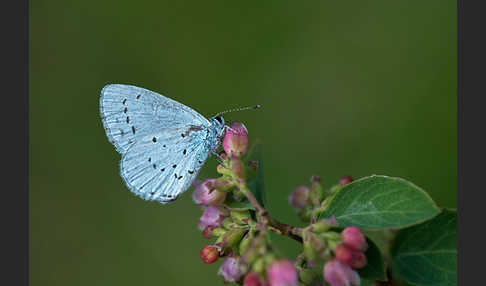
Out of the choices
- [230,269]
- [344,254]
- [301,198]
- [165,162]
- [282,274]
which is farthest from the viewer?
[165,162]

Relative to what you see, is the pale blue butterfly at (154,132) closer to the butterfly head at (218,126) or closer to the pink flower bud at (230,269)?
the butterfly head at (218,126)

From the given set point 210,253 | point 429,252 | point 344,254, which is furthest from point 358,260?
point 210,253

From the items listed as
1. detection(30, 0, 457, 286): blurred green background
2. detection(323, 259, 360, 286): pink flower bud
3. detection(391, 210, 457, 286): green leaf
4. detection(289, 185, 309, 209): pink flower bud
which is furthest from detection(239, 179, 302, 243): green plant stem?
detection(30, 0, 457, 286): blurred green background

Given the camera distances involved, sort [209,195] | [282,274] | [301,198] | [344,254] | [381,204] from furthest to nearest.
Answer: [301,198], [209,195], [381,204], [344,254], [282,274]

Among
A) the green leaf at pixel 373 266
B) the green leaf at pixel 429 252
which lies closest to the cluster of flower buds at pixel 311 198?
the green leaf at pixel 373 266

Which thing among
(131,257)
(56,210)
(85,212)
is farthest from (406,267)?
(56,210)

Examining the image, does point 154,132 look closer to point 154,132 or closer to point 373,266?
point 154,132
